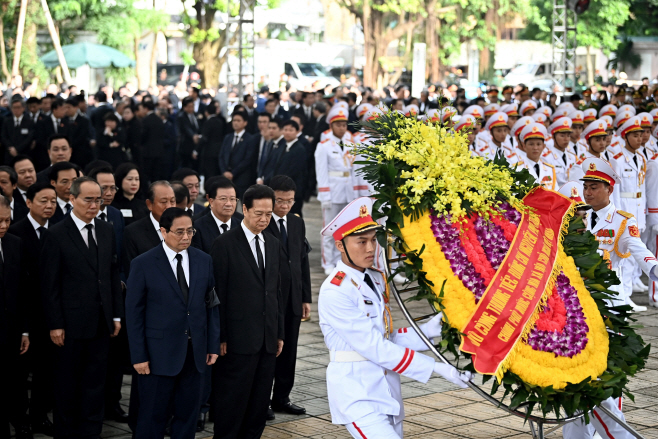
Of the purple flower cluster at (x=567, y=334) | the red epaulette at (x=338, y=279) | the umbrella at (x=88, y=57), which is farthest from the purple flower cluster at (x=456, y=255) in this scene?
the umbrella at (x=88, y=57)

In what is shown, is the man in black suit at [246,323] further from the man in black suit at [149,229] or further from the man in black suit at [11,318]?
the man in black suit at [11,318]

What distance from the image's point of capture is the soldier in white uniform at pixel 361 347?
445 centimetres

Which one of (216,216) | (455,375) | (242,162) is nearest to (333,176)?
(242,162)

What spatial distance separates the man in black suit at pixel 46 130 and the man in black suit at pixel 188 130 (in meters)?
3.35

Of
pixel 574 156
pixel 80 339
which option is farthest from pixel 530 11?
pixel 80 339

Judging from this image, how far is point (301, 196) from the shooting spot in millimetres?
12367

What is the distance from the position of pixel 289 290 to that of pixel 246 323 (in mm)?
850

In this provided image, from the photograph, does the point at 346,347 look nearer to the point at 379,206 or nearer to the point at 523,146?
the point at 379,206

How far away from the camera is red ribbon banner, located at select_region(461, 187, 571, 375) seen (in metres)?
4.23

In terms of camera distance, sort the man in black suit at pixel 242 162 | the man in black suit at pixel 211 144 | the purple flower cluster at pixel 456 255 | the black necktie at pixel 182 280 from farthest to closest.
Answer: the man in black suit at pixel 211 144 < the man in black suit at pixel 242 162 < the black necktie at pixel 182 280 < the purple flower cluster at pixel 456 255

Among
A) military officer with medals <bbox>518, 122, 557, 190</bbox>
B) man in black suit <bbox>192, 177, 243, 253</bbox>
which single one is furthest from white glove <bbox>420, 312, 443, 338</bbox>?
military officer with medals <bbox>518, 122, 557, 190</bbox>

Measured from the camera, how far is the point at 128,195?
758 centimetres

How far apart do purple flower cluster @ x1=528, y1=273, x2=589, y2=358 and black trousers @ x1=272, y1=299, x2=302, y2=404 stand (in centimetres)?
261

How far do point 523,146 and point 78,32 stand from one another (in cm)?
2649
